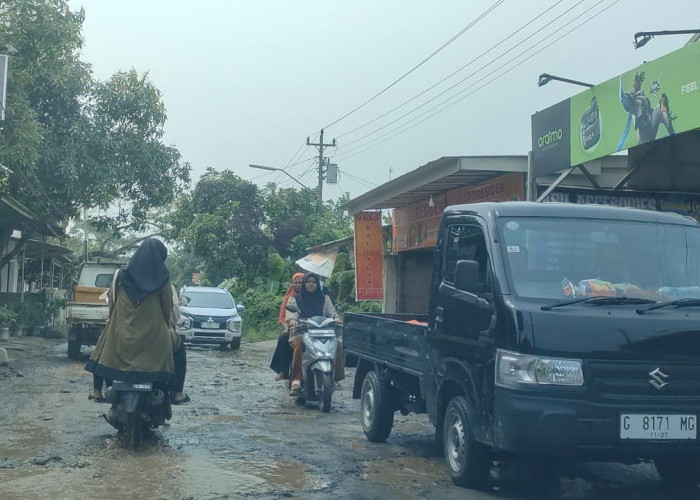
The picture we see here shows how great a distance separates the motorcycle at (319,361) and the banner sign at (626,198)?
385 centimetres

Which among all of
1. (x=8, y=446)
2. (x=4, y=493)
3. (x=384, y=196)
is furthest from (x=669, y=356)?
(x=384, y=196)

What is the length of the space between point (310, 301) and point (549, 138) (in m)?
3.97

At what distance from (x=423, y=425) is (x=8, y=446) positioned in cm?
454

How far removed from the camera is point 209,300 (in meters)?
23.5

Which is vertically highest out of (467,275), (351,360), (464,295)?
(467,275)

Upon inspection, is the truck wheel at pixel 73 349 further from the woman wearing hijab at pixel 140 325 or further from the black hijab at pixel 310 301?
the woman wearing hijab at pixel 140 325

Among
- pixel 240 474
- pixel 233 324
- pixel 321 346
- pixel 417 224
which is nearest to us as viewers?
pixel 240 474

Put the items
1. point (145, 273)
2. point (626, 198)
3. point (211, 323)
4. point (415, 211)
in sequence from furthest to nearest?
point (211, 323) < point (415, 211) < point (626, 198) < point (145, 273)

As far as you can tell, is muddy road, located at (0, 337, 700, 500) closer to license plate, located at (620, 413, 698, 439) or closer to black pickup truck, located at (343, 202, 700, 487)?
black pickup truck, located at (343, 202, 700, 487)

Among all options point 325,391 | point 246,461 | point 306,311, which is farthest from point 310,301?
point 246,461

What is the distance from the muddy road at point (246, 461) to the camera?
6332 mm

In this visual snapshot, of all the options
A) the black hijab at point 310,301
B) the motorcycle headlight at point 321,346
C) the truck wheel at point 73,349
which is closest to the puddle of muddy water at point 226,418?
the motorcycle headlight at point 321,346

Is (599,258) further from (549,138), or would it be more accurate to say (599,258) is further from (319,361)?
(549,138)

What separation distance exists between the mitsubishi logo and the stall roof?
719cm
